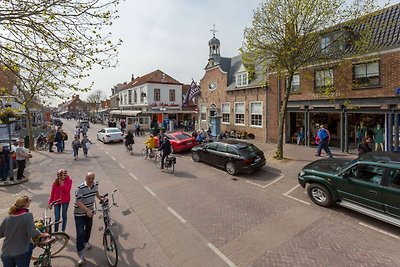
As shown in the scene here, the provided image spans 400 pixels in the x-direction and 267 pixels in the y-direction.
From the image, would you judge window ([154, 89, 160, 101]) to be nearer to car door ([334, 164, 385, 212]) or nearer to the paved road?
the paved road

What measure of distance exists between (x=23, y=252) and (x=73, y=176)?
7.36m

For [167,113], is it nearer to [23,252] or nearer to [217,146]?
[217,146]

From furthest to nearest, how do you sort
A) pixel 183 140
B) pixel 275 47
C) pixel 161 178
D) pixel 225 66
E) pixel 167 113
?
pixel 167 113
pixel 225 66
pixel 183 140
pixel 275 47
pixel 161 178

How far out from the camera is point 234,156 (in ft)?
31.7

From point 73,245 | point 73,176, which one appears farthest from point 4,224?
point 73,176

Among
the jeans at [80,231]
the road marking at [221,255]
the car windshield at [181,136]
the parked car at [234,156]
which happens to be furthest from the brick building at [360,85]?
the jeans at [80,231]

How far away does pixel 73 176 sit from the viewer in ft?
32.9

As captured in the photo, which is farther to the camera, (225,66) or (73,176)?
(225,66)

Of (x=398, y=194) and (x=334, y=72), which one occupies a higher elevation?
(x=334, y=72)

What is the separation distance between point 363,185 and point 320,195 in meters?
1.33

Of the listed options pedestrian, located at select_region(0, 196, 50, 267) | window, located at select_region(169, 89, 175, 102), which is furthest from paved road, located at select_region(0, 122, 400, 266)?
window, located at select_region(169, 89, 175, 102)

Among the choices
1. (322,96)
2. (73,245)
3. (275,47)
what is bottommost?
(73,245)

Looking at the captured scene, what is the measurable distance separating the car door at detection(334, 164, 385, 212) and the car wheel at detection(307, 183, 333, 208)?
34 centimetres

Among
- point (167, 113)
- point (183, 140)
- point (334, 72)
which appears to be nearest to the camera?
point (334, 72)
